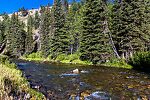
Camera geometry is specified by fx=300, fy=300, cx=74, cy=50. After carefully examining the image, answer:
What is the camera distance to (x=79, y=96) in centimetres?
1977

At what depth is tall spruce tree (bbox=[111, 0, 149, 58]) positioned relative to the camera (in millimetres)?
52188

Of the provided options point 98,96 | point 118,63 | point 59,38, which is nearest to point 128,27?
point 118,63

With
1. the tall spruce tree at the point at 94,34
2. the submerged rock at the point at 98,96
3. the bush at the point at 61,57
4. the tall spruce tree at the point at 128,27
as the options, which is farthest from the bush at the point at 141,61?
the bush at the point at 61,57

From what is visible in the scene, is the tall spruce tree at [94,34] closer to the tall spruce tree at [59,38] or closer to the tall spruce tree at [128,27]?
the tall spruce tree at [128,27]

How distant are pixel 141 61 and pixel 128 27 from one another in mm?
13076

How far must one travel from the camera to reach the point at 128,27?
171ft

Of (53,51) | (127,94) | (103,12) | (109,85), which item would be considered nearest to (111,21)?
(103,12)

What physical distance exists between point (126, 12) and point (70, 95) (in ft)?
119

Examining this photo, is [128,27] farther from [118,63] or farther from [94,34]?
[118,63]

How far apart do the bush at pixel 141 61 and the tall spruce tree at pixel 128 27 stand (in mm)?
8911

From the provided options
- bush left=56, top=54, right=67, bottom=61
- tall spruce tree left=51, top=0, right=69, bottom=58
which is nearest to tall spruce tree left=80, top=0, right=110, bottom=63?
bush left=56, top=54, right=67, bottom=61

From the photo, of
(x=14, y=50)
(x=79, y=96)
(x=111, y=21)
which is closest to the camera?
(x=79, y=96)

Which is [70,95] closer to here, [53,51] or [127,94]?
[127,94]

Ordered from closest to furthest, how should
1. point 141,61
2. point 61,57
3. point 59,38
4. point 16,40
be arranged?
1. point 141,61
2. point 61,57
3. point 59,38
4. point 16,40
